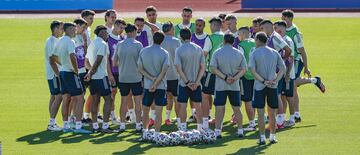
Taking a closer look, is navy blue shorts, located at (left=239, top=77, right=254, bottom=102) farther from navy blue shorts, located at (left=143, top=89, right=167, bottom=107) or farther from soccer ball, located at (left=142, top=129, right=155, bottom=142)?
soccer ball, located at (left=142, top=129, right=155, bottom=142)

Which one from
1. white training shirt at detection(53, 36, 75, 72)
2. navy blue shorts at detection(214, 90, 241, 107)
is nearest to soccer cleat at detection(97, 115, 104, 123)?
white training shirt at detection(53, 36, 75, 72)

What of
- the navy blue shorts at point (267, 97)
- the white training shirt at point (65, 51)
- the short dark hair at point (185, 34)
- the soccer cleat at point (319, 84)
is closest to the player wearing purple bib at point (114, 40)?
the white training shirt at point (65, 51)

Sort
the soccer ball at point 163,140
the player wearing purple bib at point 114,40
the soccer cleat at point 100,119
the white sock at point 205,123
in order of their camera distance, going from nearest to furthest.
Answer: the soccer ball at point 163,140 → the white sock at point 205,123 → the player wearing purple bib at point 114,40 → the soccer cleat at point 100,119

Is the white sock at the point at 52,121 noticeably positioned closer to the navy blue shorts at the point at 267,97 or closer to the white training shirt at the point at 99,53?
the white training shirt at the point at 99,53

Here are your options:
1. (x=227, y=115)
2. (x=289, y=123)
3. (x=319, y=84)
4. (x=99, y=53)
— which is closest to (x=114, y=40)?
(x=99, y=53)

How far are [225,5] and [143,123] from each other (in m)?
26.8

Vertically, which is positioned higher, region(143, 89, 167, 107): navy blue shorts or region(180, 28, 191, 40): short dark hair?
region(180, 28, 191, 40): short dark hair

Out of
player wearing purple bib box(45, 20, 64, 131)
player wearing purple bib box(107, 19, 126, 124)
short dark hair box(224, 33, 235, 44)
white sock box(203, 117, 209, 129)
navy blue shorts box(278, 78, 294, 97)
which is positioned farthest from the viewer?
navy blue shorts box(278, 78, 294, 97)

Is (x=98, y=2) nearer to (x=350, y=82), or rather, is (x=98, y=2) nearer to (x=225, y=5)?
(x=225, y=5)

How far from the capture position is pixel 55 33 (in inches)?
770

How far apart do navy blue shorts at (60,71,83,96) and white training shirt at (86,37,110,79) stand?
1.07 feet

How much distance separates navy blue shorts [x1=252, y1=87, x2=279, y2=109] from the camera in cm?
1806

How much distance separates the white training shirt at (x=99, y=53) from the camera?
62.4 ft

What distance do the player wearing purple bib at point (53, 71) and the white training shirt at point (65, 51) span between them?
0.79ft
